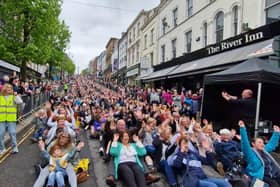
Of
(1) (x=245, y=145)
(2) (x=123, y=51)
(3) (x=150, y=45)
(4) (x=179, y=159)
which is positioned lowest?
(4) (x=179, y=159)

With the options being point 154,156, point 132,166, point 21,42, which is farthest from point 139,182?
point 21,42

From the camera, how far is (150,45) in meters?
34.8

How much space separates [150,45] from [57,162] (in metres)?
30.5

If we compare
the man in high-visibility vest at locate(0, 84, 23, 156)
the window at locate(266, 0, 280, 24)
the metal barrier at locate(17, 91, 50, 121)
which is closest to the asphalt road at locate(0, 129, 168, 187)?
the man in high-visibility vest at locate(0, 84, 23, 156)

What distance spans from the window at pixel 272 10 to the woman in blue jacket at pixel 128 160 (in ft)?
31.9

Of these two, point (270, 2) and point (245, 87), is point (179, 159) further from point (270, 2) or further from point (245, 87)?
point (270, 2)

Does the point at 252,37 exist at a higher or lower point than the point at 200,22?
lower

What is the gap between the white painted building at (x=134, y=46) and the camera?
42.5m

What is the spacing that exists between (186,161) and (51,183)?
253cm

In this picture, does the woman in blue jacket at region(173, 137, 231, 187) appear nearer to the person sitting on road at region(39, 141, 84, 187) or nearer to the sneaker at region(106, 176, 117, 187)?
the sneaker at region(106, 176, 117, 187)

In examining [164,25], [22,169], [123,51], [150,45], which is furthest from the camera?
[123,51]

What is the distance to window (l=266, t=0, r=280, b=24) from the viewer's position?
12266 millimetres

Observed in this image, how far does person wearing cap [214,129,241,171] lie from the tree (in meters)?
17.2

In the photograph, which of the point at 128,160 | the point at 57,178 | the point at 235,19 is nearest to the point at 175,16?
the point at 235,19
